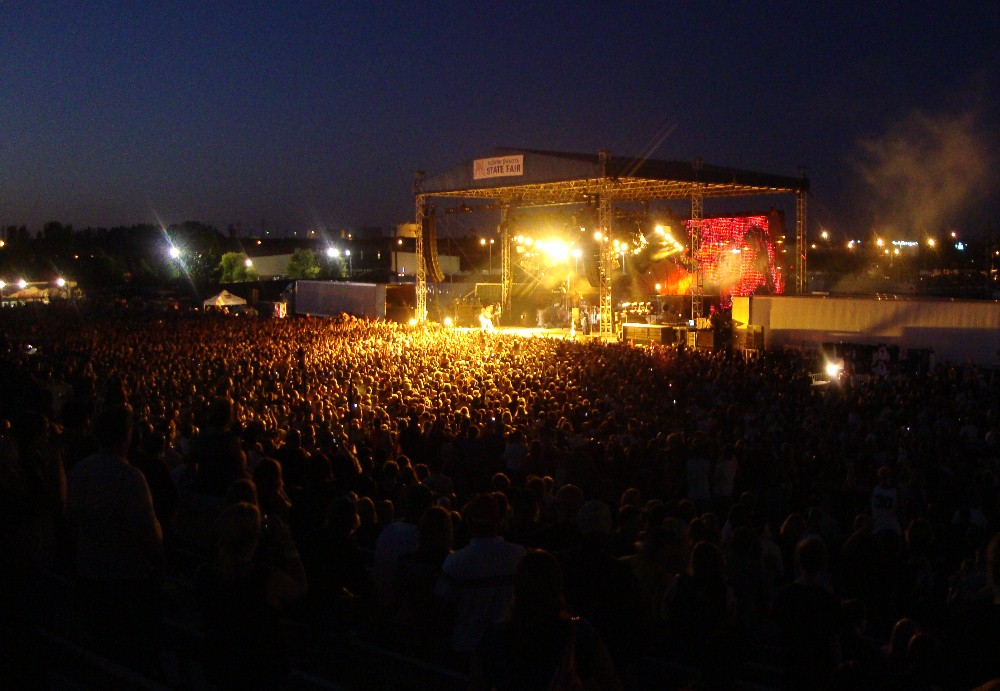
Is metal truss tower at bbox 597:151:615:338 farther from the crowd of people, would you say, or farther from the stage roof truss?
the crowd of people

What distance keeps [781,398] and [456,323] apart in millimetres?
20234

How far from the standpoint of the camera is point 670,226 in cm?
2934

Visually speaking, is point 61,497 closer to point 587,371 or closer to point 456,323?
point 587,371

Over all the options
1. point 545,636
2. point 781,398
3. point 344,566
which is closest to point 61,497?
point 344,566

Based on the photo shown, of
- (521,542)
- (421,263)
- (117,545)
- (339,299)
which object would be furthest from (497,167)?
(117,545)

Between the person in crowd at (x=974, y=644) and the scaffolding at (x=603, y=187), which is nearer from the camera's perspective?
the person in crowd at (x=974, y=644)

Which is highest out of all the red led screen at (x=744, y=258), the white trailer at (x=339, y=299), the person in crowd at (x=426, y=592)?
the red led screen at (x=744, y=258)

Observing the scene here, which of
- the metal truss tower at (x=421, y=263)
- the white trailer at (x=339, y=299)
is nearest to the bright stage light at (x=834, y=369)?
the metal truss tower at (x=421, y=263)

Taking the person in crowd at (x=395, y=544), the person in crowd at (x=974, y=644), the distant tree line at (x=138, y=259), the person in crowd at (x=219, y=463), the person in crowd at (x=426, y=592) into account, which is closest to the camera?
the person in crowd at (x=974, y=644)

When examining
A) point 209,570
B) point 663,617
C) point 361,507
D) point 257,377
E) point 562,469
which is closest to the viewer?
point 209,570

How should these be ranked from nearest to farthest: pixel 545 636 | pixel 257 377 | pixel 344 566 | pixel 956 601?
pixel 545 636
pixel 344 566
pixel 956 601
pixel 257 377

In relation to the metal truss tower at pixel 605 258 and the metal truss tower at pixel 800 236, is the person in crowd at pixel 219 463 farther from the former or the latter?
the metal truss tower at pixel 800 236

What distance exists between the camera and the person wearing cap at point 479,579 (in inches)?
129

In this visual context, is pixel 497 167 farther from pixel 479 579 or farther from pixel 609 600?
pixel 609 600
